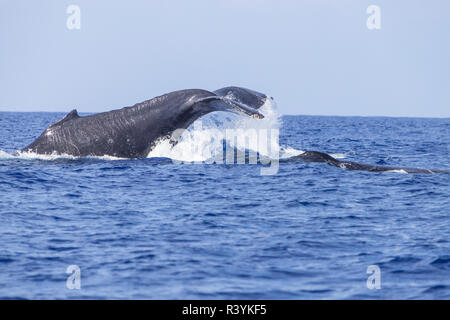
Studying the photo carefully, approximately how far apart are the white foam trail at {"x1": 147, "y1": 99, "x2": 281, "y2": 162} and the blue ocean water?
1.11 m

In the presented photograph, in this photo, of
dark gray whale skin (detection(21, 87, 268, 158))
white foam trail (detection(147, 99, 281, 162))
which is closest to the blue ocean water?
dark gray whale skin (detection(21, 87, 268, 158))

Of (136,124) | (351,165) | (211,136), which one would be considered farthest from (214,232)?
(211,136)

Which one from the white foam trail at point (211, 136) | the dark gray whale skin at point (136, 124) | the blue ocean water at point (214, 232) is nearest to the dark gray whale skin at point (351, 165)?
the blue ocean water at point (214, 232)

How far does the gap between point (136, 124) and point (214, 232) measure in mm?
5085

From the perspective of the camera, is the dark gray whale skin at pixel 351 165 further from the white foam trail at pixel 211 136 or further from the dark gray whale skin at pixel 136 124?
the dark gray whale skin at pixel 136 124

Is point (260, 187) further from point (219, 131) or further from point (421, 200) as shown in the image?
point (219, 131)

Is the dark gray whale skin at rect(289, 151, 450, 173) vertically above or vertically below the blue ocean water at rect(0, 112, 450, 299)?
above

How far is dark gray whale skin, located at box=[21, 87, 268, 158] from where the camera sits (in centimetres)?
1478

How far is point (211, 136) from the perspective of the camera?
2208 cm

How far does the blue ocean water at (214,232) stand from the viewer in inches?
326

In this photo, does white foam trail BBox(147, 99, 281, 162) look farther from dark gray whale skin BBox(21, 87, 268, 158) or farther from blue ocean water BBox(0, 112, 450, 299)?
blue ocean water BBox(0, 112, 450, 299)

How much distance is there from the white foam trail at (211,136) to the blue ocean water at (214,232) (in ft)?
3.64
